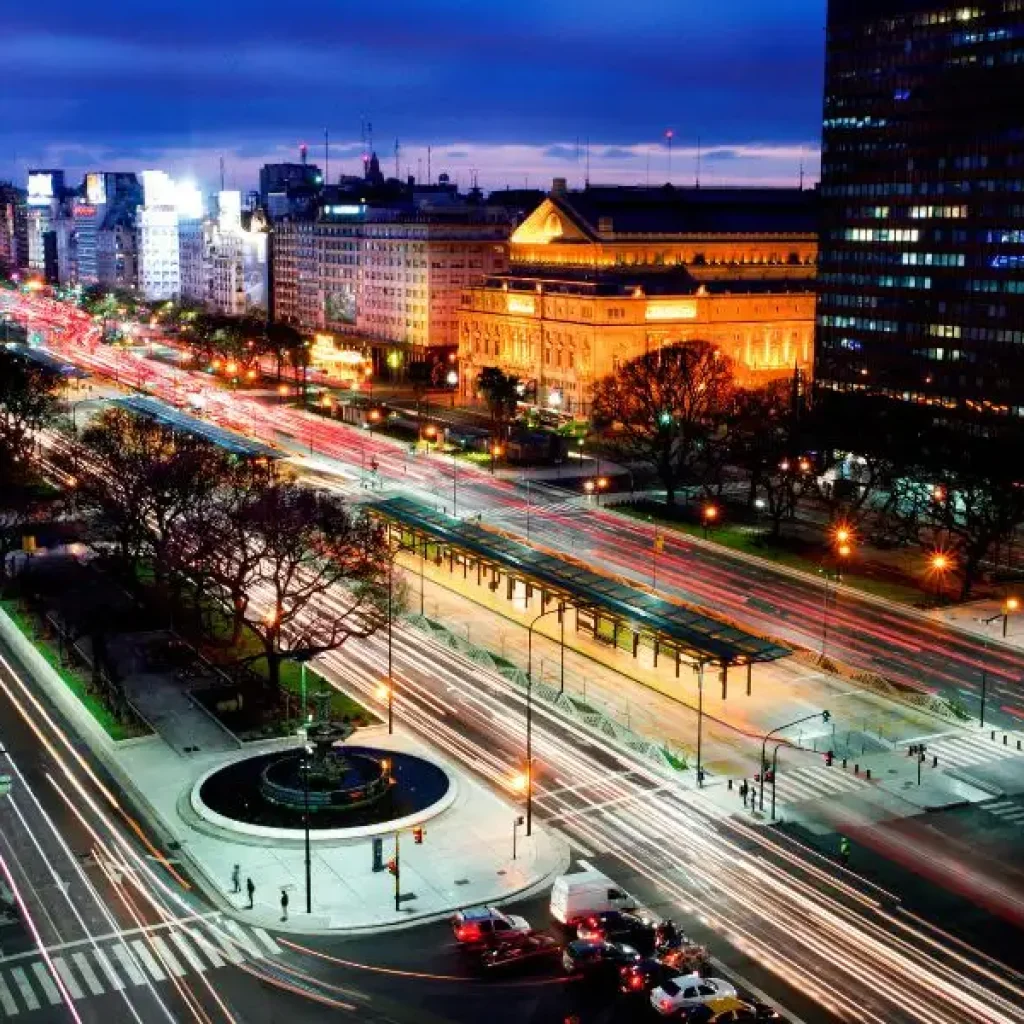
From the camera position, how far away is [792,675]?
8050cm

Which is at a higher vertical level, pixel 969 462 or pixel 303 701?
pixel 969 462

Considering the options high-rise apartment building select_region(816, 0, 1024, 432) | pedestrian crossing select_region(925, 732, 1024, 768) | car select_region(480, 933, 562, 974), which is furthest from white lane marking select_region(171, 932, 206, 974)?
high-rise apartment building select_region(816, 0, 1024, 432)

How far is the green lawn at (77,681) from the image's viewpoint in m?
70.6

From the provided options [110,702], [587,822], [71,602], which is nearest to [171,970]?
[587,822]

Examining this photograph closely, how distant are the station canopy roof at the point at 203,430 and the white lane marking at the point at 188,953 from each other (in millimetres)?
84879

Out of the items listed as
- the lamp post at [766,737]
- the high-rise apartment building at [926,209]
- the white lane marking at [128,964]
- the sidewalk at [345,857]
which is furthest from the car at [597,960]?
the high-rise apartment building at [926,209]

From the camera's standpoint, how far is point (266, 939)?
164 feet

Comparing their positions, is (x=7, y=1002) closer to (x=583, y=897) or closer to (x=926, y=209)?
(x=583, y=897)

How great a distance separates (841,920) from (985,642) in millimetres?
40716

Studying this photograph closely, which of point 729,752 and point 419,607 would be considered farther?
point 419,607

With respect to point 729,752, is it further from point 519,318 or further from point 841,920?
point 519,318

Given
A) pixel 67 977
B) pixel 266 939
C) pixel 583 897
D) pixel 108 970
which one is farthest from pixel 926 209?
pixel 67 977

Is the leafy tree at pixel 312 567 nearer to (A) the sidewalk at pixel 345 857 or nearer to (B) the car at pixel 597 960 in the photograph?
(A) the sidewalk at pixel 345 857

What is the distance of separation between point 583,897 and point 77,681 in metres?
38.1
